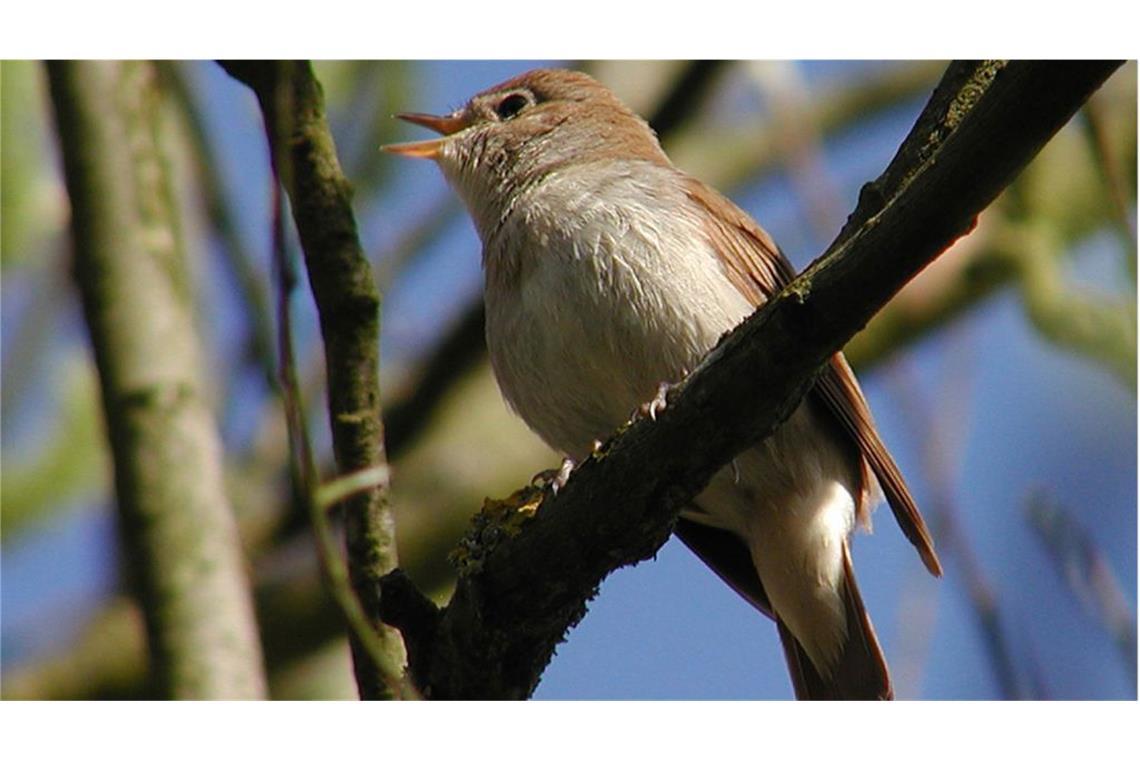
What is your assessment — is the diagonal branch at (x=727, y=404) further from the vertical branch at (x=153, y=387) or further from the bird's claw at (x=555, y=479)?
the vertical branch at (x=153, y=387)

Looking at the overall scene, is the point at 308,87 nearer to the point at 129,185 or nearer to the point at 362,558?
the point at 129,185

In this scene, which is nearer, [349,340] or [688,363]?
[349,340]

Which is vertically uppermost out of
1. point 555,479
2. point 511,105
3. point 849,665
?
point 511,105

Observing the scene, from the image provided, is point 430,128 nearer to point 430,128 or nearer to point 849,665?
point 430,128

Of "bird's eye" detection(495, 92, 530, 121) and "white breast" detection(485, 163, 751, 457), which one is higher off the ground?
"bird's eye" detection(495, 92, 530, 121)

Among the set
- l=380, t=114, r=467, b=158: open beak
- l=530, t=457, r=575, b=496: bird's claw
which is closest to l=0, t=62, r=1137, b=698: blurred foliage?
l=380, t=114, r=467, b=158: open beak

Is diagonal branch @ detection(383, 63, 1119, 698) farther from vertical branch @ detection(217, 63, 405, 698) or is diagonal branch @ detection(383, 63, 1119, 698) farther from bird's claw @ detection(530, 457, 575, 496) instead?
vertical branch @ detection(217, 63, 405, 698)

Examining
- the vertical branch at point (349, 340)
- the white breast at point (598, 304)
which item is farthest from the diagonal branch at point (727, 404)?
the white breast at point (598, 304)

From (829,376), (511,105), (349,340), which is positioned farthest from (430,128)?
(829,376)
